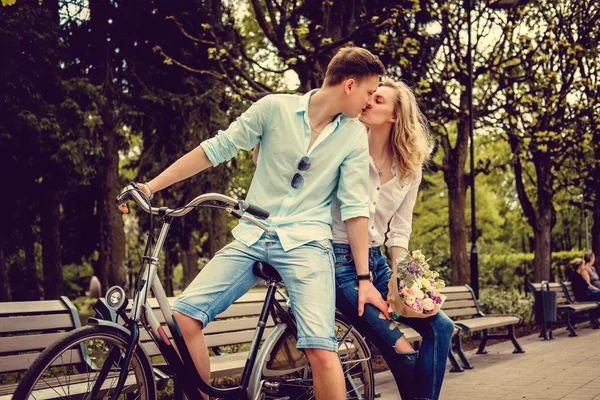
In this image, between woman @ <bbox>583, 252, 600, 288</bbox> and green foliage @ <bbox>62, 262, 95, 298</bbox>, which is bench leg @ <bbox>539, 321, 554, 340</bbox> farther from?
green foliage @ <bbox>62, 262, 95, 298</bbox>

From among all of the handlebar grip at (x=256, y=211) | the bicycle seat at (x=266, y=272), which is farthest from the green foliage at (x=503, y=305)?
the handlebar grip at (x=256, y=211)

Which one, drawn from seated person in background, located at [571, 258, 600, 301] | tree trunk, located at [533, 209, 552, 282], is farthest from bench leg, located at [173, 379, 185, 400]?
tree trunk, located at [533, 209, 552, 282]

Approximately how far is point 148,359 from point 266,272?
71 centimetres

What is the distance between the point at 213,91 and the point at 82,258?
28.6ft

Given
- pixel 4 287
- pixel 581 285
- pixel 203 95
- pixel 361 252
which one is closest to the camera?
pixel 361 252

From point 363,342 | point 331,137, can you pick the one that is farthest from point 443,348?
point 331,137

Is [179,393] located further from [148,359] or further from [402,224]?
[402,224]

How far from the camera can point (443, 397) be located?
702 centimetres

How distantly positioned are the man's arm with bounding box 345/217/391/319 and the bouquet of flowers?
0.34 ft

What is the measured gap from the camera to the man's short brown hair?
3697 mm

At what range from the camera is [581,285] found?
16.8 m

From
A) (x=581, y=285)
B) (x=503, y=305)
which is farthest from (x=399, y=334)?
(x=581, y=285)

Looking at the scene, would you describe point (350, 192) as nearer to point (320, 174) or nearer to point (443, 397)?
point (320, 174)

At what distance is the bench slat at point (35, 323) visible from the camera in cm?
473
